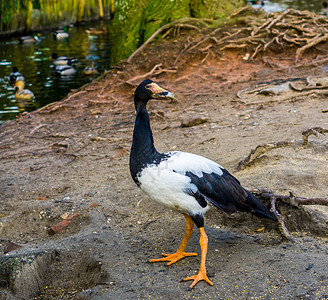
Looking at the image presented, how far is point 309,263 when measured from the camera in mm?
3697

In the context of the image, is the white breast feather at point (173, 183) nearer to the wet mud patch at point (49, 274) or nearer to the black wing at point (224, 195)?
the black wing at point (224, 195)

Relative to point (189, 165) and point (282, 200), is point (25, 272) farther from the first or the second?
point (282, 200)

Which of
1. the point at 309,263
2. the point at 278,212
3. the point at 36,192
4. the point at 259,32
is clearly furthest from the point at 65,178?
the point at 259,32

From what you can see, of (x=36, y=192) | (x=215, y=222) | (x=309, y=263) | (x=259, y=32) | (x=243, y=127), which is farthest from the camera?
(x=259, y=32)

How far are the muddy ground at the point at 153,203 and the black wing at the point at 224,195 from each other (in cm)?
37

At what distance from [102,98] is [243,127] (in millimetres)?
4222

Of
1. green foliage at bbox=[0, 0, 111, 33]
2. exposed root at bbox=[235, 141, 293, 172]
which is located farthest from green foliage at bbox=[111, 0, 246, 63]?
green foliage at bbox=[0, 0, 111, 33]

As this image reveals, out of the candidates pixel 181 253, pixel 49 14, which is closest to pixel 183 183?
pixel 181 253

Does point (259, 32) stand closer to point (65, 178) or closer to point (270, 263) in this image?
point (65, 178)

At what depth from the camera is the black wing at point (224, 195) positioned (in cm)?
393

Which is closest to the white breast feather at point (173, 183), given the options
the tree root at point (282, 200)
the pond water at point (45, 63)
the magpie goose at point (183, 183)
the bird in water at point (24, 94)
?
the magpie goose at point (183, 183)

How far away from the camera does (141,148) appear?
4016mm

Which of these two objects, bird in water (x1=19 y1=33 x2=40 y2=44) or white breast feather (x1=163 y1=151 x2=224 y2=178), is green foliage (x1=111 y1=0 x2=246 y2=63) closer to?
white breast feather (x1=163 y1=151 x2=224 y2=178)

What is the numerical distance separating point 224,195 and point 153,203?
5.13 feet
